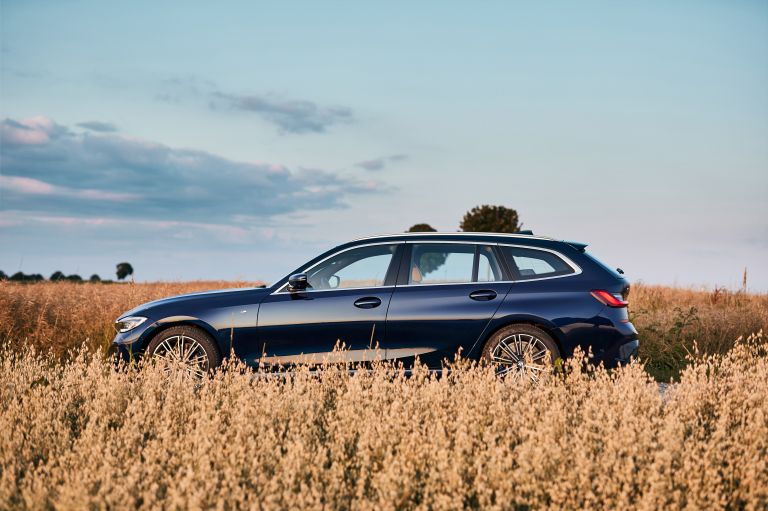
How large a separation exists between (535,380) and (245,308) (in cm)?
355

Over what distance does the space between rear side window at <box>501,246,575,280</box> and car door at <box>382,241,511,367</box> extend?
0.56ft

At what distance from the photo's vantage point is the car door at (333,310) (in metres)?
8.56

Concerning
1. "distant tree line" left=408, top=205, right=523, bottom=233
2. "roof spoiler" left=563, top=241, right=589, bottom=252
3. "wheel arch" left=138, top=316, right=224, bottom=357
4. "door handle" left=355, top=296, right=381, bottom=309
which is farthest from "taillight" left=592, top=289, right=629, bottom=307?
"distant tree line" left=408, top=205, right=523, bottom=233

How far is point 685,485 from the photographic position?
489 centimetres

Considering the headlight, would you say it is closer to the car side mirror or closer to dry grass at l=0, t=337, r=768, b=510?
dry grass at l=0, t=337, r=768, b=510

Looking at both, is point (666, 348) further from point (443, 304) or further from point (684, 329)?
point (443, 304)

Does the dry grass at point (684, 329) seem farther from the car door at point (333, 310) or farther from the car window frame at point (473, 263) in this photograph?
the car door at point (333, 310)

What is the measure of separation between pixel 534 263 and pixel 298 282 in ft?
9.44

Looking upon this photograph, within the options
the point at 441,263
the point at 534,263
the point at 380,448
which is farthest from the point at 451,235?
the point at 380,448

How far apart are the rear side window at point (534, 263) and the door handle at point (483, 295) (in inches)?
16.8

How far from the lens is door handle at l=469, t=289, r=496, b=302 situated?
28.2ft

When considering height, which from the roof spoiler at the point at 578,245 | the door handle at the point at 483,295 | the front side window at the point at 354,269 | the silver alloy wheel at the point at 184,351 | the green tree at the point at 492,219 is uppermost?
the green tree at the point at 492,219

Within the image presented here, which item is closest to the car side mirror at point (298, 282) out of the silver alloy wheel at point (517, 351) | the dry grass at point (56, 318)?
the silver alloy wheel at point (517, 351)

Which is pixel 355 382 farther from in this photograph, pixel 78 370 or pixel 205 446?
pixel 78 370
